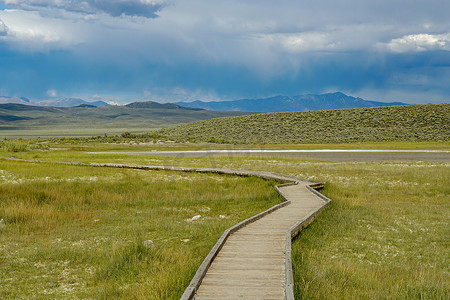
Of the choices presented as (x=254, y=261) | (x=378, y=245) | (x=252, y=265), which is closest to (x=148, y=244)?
(x=254, y=261)

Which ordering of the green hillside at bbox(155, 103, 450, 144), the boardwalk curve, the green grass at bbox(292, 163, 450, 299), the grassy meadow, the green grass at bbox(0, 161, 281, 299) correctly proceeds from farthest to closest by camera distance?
1. the green hillside at bbox(155, 103, 450, 144)
2. the green grass at bbox(0, 161, 281, 299)
3. the grassy meadow
4. the green grass at bbox(292, 163, 450, 299)
5. the boardwalk curve

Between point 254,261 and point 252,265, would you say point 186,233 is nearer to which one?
point 254,261

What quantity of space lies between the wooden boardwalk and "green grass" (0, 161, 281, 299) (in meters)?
0.96

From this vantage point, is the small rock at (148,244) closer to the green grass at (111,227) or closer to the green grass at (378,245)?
the green grass at (111,227)

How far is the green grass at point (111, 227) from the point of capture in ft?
35.8

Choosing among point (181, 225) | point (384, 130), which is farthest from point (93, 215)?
point (384, 130)

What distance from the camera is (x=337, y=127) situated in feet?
318

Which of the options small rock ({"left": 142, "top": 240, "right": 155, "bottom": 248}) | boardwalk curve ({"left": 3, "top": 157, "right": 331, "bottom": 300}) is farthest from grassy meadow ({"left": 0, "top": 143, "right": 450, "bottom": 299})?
boardwalk curve ({"left": 3, "top": 157, "right": 331, "bottom": 300})

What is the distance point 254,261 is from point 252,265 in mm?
283

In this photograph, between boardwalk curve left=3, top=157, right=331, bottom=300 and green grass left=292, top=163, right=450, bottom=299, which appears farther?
green grass left=292, top=163, right=450, bottom=299

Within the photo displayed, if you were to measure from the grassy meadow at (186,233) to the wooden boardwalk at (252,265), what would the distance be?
0.70 m

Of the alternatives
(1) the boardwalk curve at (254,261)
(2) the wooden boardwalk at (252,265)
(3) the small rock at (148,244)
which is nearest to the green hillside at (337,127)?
(1) the boardwalk curve at (254,261)

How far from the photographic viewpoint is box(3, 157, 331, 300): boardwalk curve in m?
8.98

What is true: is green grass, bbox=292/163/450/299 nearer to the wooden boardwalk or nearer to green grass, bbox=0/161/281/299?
the wooden boardwalk
